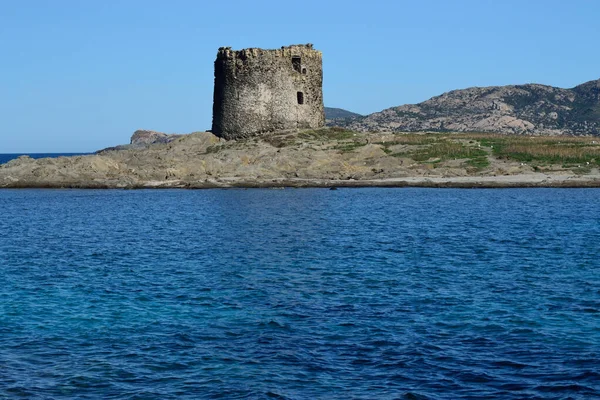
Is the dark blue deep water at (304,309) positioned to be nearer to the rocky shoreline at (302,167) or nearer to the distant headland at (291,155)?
the rocky shoreline at (302,167)

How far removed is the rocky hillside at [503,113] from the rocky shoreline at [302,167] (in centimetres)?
7361

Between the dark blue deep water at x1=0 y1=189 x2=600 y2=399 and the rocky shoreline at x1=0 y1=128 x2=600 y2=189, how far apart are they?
15.0 m

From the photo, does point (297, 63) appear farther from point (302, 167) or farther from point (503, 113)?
point (503, 113)

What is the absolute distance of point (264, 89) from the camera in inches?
2539

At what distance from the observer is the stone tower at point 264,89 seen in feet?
211

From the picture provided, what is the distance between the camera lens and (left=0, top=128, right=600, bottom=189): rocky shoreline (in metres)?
55.2

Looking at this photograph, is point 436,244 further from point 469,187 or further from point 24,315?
point 469,187

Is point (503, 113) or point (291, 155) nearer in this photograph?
point (291, 155)

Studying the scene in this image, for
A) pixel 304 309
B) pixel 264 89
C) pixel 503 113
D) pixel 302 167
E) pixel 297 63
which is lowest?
pixel 304 309

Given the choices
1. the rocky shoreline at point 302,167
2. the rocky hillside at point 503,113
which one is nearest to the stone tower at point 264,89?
the rocky shoreline at point 302,167

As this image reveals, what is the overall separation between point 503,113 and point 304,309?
468ft

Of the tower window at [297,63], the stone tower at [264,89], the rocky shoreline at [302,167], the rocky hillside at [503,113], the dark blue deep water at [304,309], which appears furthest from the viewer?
the rocky hillside at [503,113]

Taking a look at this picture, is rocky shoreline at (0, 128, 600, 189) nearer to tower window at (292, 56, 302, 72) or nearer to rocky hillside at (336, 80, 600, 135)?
tower window at (292, 56, 302, 72)

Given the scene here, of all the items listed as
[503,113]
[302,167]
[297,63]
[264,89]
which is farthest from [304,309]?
[503,113]
